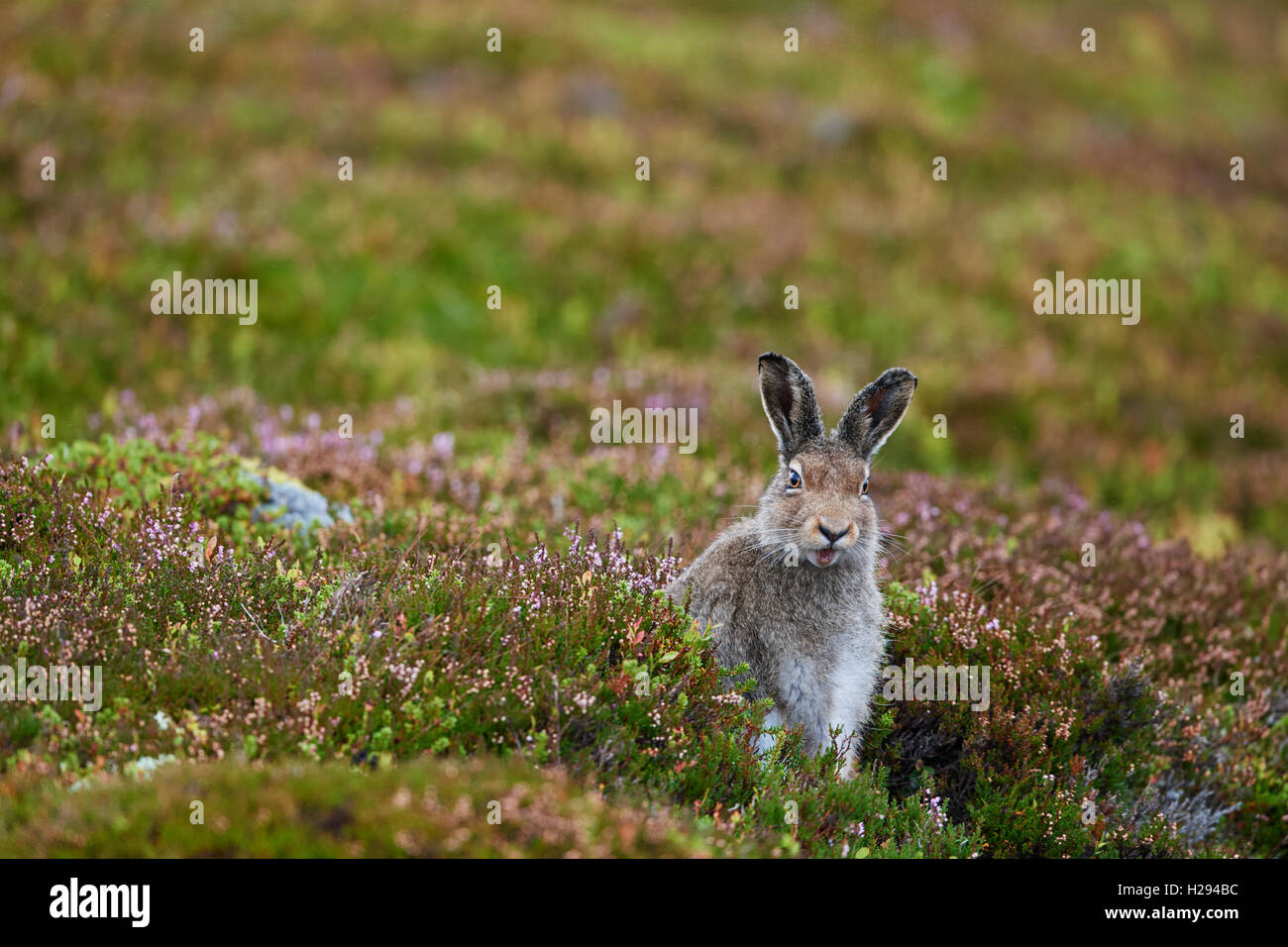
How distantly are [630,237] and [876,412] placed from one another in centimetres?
1284

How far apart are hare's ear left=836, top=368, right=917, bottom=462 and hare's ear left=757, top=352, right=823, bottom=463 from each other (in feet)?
0.60

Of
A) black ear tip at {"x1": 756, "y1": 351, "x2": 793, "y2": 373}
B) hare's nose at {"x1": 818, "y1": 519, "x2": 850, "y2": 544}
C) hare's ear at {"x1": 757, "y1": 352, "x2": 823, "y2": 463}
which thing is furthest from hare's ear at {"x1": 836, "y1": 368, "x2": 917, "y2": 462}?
hare's nose at {"x1": 818, "y1": 519, "x2": 850, "y2": 544}

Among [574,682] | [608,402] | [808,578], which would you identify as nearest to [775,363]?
[808,578]

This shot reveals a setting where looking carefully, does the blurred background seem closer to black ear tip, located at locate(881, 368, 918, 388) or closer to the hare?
the hare

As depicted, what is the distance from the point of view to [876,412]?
285 inches

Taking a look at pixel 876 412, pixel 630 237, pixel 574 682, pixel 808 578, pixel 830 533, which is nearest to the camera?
pixel 574 682

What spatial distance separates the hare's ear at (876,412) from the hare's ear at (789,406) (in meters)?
0.18

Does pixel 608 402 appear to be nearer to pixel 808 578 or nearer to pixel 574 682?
pixel 808 578

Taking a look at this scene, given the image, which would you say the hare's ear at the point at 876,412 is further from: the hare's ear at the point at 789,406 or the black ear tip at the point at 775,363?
the black ear tip at the point at 775,363

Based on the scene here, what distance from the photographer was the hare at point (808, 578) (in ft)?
22.1

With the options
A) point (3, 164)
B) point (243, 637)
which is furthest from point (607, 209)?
point (243, 637)

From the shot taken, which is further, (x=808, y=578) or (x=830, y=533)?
(x=808, y=578)

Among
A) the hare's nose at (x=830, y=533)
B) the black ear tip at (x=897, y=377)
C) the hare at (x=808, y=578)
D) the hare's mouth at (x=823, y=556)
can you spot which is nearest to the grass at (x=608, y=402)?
the hare at (x=808, y=578)

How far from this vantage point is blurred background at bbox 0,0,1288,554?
1470 cm
